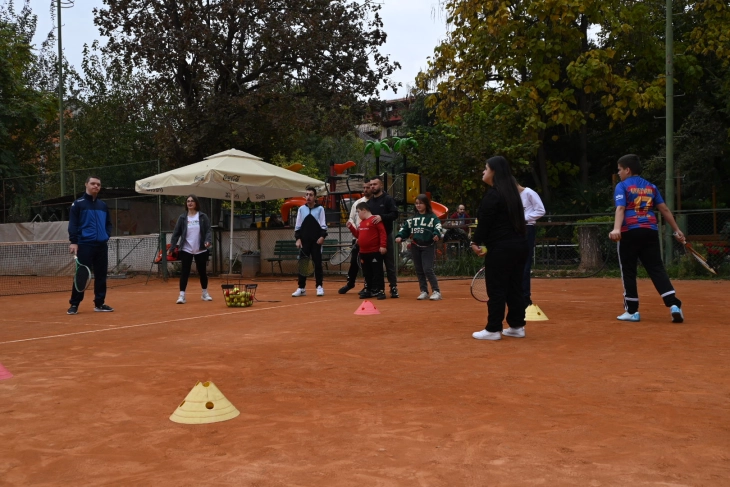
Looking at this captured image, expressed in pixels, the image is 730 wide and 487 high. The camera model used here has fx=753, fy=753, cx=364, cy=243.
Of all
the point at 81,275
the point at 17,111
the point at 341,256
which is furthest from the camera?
the point at 17,111

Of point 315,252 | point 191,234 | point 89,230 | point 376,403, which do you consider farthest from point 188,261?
point 376,403

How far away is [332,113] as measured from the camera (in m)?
24.6

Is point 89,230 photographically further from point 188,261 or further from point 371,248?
point 371,248

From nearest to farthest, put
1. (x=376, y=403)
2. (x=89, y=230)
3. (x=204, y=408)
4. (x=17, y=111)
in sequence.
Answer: (x=204, y=408)
(x=376, y=403)
(x=89, y=230)
(x=17, y=111)

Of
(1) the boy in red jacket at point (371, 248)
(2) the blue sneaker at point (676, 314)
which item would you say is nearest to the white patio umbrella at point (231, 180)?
(1) the boy in red jacket at point (371, 248)

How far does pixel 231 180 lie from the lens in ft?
52.9

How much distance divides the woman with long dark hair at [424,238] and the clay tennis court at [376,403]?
9.09 feet

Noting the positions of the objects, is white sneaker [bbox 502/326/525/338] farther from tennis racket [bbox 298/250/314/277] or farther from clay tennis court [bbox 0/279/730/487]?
tennis racket [bbox 298/250/314/277]

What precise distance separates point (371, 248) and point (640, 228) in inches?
187

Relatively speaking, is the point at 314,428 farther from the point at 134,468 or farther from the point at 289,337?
the point at 289,337

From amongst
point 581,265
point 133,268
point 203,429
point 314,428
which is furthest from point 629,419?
point 133,268

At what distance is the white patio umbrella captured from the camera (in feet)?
53.1

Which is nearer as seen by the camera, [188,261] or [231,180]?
[188,261]

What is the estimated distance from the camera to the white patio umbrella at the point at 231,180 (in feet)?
53.1
